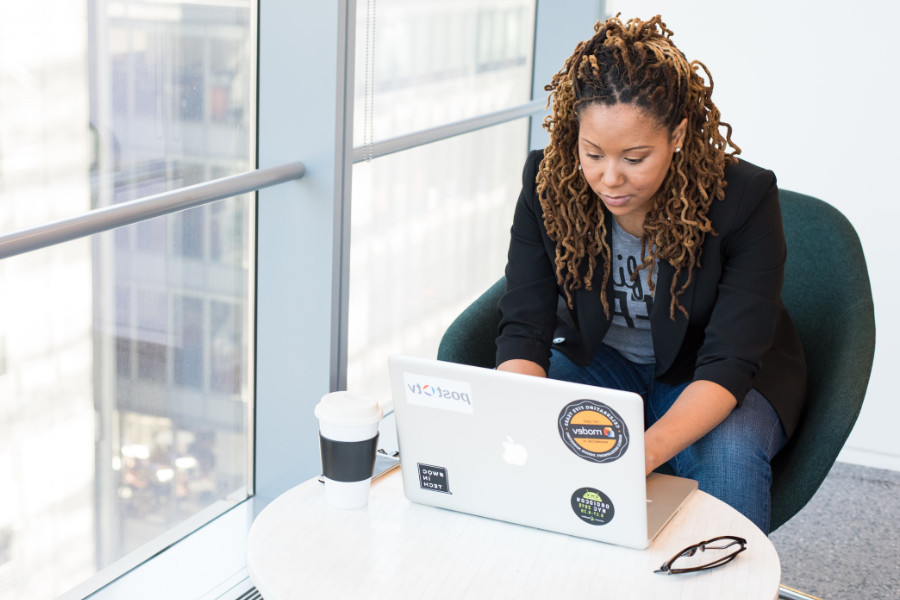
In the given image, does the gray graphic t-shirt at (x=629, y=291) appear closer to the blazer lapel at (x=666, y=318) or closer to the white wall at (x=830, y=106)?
the blazer lapel at (x=666, y=318)

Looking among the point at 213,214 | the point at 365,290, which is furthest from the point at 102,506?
the point at 365,290

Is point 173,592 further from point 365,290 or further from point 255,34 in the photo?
point 365,290

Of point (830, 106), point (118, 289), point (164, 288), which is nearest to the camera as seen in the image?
point (118, 289)

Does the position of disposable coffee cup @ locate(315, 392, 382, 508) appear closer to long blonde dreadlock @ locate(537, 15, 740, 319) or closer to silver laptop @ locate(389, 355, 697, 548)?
silver laptop @ locate(389, 355, 697, 548)

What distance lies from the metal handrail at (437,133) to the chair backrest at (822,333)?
75cm

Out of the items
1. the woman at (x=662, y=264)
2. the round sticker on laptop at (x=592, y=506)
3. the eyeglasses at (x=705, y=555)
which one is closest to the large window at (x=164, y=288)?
the woman at (x=662, y=264)

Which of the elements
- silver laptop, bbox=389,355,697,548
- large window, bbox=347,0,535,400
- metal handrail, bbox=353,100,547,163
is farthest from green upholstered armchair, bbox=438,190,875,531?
large window, bbox=347,0,535,400

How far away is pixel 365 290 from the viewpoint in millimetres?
3014

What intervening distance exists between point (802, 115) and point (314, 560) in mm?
2108

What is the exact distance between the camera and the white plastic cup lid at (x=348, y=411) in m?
1.23

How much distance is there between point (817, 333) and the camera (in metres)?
1.90

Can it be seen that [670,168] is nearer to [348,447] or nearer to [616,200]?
[616,200]

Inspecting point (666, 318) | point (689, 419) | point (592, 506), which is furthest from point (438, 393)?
point (666, 318)

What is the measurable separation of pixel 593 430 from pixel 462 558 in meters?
0.22
